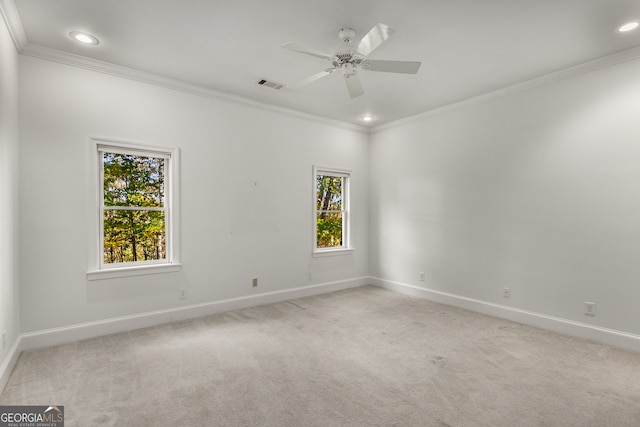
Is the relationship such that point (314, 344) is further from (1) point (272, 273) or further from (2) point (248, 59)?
(2) point (248, 59)

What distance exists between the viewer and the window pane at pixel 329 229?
5.60 metres

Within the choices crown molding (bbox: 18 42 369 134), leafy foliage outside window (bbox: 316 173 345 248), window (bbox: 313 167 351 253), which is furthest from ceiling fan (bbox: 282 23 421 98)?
leafy foliage outside window (bbox: 316 173 345 248)

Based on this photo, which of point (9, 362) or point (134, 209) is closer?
point (9, 362)

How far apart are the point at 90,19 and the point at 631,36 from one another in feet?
15.6

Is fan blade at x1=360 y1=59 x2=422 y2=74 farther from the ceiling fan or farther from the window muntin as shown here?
the window muntin

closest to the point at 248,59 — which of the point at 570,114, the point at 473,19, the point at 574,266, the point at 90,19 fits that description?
the point at 90,19

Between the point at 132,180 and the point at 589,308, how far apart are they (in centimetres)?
529

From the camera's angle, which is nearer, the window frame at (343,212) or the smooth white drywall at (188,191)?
the smooth white drywall at (188,191)

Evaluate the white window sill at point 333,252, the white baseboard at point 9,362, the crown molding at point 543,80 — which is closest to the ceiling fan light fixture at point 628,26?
the crown molding at point 543,80

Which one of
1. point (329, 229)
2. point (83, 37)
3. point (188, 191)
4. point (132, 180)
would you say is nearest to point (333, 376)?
point (188, 191)

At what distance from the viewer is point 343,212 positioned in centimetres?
588

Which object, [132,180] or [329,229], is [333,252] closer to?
[329,229]

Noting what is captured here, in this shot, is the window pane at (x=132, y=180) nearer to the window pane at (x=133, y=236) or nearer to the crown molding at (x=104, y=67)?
the window pane at (x=133, y=236)

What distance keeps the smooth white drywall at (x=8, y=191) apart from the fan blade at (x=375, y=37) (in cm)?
280
